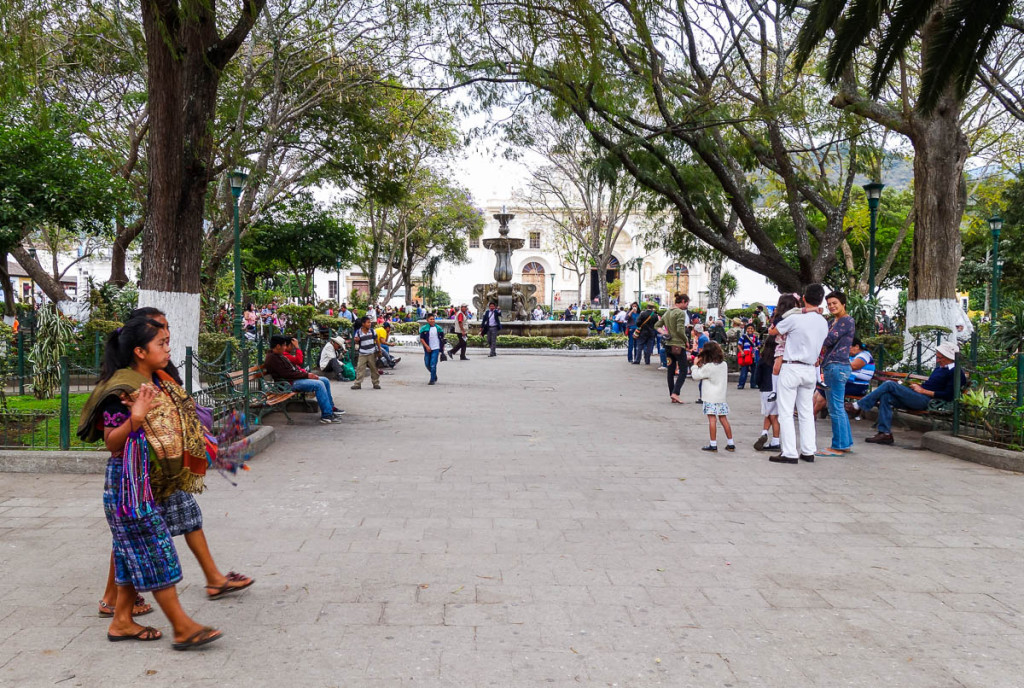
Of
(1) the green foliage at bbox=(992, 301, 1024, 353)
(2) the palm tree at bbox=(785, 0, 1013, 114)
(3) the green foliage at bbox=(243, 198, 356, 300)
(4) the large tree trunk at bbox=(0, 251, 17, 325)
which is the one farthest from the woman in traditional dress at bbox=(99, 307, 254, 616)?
(3) the green foliage at bbox=(243, 198, 356, 300)

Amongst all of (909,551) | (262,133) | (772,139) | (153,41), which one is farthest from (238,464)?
(262,133)

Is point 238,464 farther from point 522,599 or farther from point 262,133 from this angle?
point 262,133

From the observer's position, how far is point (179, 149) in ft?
27.5

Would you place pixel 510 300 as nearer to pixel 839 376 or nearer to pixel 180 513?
pixel 839 376

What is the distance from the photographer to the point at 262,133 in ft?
59.0

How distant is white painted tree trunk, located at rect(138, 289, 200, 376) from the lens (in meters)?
8.57

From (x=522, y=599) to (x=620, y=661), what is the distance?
0.77 meters

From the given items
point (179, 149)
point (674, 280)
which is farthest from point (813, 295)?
point (674, 280)

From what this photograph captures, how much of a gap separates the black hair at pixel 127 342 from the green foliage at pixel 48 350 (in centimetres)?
796

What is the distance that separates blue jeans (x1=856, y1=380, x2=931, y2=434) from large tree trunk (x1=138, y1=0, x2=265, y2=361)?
738 centimetres

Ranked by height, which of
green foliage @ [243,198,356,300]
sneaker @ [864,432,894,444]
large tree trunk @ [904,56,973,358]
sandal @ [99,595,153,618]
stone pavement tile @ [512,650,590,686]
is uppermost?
green foliage @ [243,198,356,300]

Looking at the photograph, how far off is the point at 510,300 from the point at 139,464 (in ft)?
89.0

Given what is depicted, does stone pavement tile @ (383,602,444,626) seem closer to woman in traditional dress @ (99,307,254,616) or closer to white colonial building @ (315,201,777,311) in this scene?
woman in traditional dress @ (99,307,254,616)

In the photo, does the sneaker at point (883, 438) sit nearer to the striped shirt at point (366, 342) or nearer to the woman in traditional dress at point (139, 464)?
the woman in traditional dress at point (139, 464)
